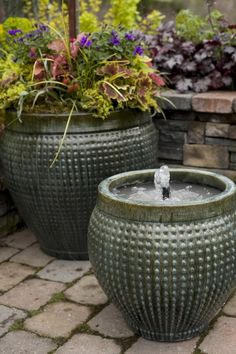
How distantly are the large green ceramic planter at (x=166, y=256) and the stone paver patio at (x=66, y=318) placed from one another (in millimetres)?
154

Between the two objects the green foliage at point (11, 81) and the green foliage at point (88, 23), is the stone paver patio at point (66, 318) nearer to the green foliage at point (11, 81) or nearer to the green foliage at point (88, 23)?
the green foliage at point (11, 81)

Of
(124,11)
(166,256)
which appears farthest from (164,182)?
(124,11)

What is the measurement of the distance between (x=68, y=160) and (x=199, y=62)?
4.13ft

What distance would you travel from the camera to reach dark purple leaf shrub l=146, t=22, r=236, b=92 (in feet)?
11.7

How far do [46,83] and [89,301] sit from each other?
1110 mm

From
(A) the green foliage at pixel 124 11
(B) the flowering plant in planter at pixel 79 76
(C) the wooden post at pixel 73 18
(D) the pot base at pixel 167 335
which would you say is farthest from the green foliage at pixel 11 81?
(A) the green foliage at pixel 124 11

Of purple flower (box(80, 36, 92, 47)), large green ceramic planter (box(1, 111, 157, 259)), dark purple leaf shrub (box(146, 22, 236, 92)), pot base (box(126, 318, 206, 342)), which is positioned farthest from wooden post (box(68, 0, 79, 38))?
pot base (box(126, 318, 206, 342))

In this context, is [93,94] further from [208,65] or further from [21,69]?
[208,65]

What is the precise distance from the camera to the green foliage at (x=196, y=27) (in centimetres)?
402

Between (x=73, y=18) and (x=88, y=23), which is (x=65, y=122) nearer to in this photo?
(x=73, y=18)

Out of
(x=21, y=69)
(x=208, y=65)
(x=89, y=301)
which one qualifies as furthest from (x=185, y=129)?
(x=89, y=301)

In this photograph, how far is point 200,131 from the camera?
350 centimetres

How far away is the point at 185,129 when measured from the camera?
11.7 ft

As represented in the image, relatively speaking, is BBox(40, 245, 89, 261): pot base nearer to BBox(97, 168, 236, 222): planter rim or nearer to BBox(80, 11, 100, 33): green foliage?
BBox(97, 168, 236, 222): planter rim
